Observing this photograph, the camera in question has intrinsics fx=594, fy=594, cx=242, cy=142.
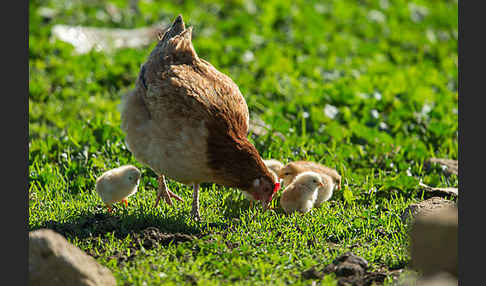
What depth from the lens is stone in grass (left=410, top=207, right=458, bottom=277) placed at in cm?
378

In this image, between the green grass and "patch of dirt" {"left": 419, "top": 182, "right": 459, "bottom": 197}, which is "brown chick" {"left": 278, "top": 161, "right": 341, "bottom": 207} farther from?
"patch of dirt" {"left": 419, "top": 182, "right": 459, "bottom": 197}

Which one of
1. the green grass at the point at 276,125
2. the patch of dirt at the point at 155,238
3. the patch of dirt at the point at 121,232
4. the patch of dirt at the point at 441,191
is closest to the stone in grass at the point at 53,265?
the green grass at the point at 276,125

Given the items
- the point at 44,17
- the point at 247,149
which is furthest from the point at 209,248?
the point at 44,17

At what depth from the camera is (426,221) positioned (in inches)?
152

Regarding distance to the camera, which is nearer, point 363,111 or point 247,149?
point 247,149

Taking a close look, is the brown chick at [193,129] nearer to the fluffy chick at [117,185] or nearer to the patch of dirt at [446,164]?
the fluffy chick at [117,185]

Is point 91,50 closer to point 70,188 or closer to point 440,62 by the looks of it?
point 70,188

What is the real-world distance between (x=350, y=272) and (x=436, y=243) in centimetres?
77

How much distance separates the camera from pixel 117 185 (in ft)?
18.8

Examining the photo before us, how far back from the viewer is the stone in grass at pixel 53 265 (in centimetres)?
400

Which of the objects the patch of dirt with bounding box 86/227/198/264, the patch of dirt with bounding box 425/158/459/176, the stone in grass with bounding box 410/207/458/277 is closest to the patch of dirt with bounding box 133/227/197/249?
the patch of dirt with bounding box 86/227/198/264

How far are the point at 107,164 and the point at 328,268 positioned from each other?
3476 mm

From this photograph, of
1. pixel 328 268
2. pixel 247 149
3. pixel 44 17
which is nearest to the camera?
pixel 328 268

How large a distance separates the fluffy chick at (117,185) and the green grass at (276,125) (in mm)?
160
